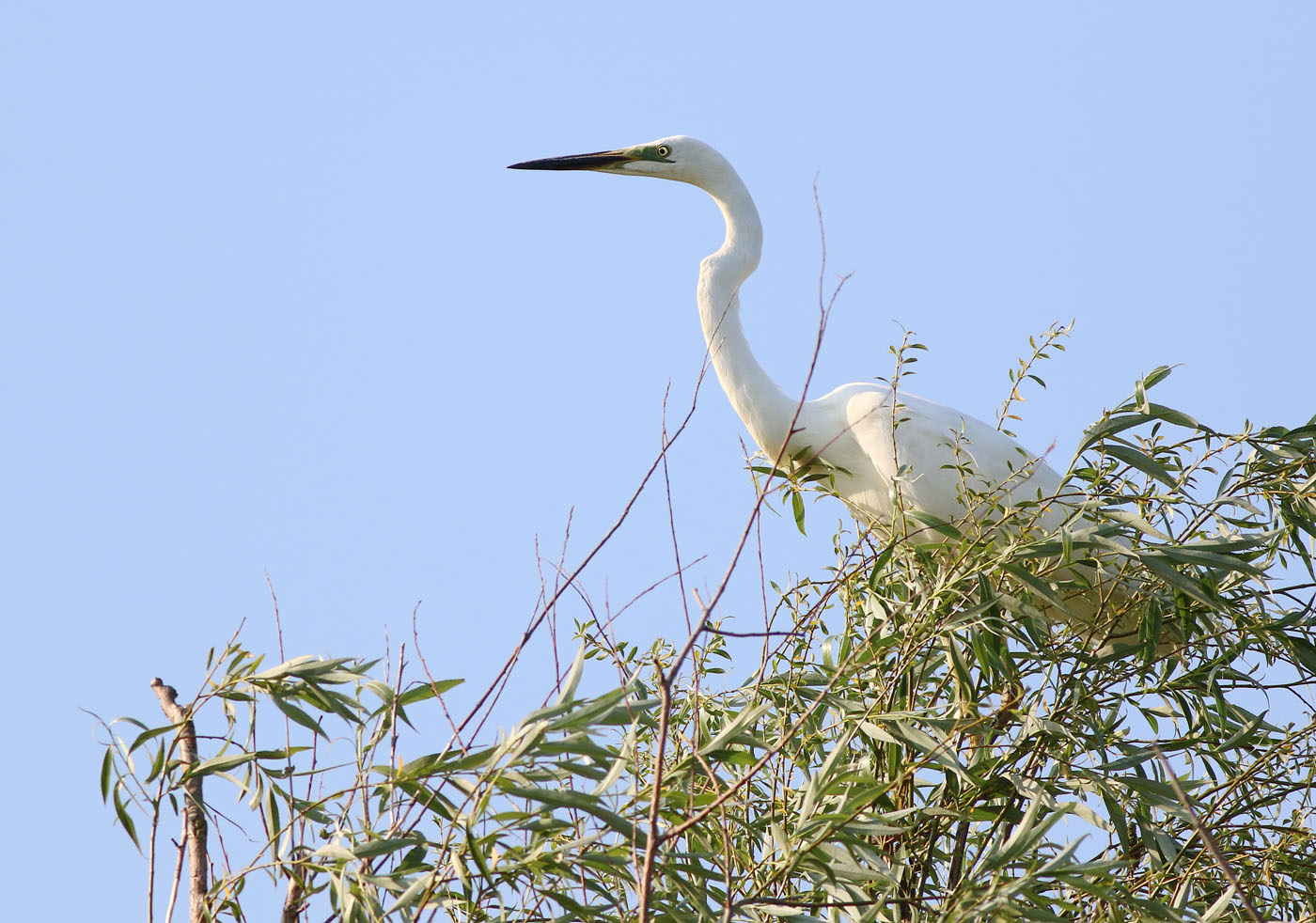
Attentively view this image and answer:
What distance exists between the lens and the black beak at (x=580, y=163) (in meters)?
4.19

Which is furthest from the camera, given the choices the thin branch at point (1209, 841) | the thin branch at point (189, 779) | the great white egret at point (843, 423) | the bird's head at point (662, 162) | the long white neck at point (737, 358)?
the bird's head at point (662, 162)

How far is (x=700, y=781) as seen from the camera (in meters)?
2.13

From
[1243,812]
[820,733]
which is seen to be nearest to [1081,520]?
[1243,812]

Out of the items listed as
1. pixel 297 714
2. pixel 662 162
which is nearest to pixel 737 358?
pixel 662 162

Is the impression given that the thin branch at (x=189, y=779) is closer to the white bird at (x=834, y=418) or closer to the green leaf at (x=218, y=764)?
the green leaf at (x=218, y=764)

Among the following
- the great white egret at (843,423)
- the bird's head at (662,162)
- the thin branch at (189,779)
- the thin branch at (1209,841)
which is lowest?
the thin branch at (1209,841)

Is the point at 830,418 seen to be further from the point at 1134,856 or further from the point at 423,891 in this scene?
the point at 423,891

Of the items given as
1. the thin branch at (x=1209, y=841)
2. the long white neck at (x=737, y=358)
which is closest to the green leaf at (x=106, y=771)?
the thin branch at (x=1209, y=841)

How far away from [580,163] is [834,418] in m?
1.28

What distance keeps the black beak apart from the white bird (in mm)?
54

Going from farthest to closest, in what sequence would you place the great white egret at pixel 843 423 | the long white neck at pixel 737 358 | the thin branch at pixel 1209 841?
the long white neck at pixel 737 358, the great white egret at pixel 843 423, the thin branch at pixel 1209 841

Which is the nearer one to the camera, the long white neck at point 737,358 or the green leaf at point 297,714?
the green leaf at point 297,714

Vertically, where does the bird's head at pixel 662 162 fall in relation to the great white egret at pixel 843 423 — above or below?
above

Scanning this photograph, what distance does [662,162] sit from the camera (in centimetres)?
410
